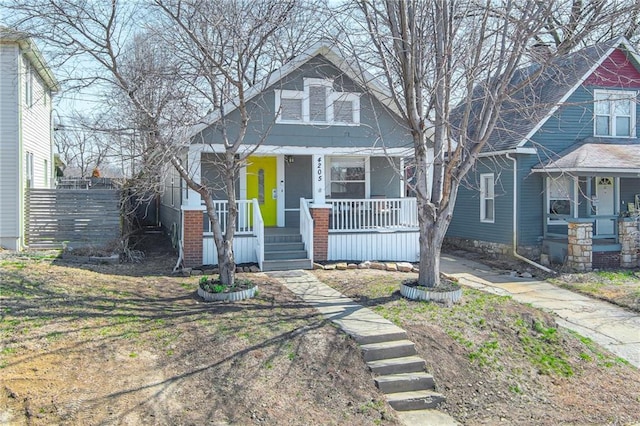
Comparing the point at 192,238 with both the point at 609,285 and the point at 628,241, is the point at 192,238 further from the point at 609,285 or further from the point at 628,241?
the point at 628,241

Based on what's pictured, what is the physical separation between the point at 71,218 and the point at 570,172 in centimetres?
1365

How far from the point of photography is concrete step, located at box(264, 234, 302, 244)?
1227 centimetres

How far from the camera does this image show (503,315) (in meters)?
7.91

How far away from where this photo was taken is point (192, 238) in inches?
452

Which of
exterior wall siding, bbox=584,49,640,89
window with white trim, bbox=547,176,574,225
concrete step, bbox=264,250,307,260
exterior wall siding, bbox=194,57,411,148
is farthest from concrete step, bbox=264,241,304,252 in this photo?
exterior wall siding, bbox=584,49,640,89

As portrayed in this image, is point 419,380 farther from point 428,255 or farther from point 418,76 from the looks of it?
point 418,76

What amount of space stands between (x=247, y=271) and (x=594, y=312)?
704 centimetres

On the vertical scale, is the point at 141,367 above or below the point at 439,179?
below

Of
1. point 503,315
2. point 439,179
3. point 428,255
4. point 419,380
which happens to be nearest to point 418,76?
point 439,179

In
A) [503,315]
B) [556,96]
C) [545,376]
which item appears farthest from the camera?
[556,96]

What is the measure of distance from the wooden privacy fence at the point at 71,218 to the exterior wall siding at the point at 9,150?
1.99ft

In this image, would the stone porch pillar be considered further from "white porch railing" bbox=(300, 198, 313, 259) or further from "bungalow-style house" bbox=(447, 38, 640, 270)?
"white porch railing" bbox=(300, 198, 313, 259)

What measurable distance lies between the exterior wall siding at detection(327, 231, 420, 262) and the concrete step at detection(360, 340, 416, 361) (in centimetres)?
611

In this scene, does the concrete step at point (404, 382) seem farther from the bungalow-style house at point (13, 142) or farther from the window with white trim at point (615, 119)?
the window with white trim at point (615, 119)
